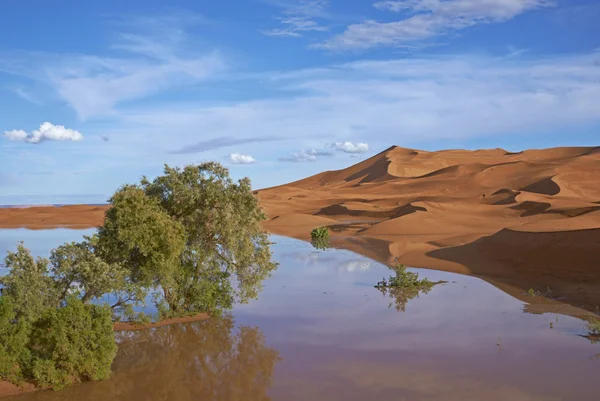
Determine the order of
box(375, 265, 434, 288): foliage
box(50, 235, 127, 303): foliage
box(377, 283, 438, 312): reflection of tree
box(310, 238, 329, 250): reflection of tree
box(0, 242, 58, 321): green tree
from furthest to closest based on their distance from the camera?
box(310, 238, 329, 250): reflection of tree < box(375, 265, 434, 288): foliage < box(377, 283, 438, 312): reflection of tree < box(50, 235, 127, 303): foliage < box(0, 242, 58, 321): green tree

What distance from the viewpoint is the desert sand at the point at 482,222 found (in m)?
20.7

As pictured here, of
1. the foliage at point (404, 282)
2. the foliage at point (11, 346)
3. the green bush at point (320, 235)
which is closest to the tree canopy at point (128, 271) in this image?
the foliage at point (11, 346)

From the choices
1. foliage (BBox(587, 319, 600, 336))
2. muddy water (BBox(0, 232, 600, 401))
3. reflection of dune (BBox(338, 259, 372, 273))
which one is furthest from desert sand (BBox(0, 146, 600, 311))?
muddy water (BBox(0, 232, 600, 401))

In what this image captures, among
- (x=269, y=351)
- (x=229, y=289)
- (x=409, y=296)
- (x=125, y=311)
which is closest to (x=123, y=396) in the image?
(x=269, y=351)

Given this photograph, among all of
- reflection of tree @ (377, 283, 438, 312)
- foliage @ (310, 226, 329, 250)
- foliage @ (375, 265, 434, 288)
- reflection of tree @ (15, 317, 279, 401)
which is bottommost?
reflection of tree @ (15, 317, 279, 401)

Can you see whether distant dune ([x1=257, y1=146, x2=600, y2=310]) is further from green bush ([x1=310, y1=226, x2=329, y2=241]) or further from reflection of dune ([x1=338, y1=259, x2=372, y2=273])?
reflection of dune ([x1=338, y1=259, x2=372, y2=273])

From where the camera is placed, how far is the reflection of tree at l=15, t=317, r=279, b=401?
33.7 ft

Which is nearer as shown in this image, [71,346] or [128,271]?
[71,346]

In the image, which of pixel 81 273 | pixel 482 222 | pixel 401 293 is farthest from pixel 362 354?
pixel 482 222

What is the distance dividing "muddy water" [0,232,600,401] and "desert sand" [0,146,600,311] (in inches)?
148

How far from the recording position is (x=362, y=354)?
39.9ft

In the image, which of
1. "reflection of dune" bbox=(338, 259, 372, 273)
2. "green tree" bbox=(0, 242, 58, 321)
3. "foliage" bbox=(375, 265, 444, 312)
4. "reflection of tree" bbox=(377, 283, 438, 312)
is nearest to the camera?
"green tree" bbox=(0, 242, 58, 321)

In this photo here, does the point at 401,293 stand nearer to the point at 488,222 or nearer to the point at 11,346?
the point at 11,346

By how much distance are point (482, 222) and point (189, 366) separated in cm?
3440
